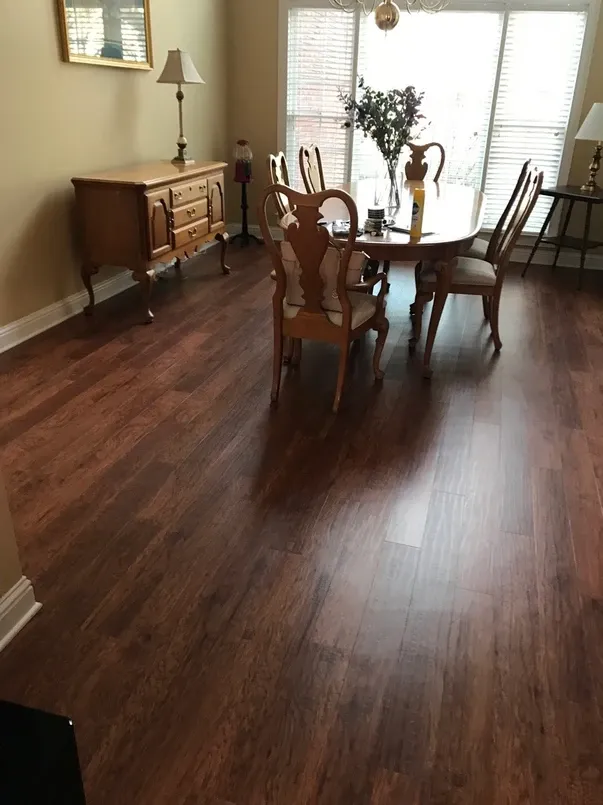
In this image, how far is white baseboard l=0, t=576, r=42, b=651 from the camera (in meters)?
1.83

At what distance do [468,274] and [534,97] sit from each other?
2791mm

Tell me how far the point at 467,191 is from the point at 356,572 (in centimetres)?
342

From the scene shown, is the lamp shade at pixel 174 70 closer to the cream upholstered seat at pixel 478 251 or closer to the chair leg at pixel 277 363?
the cream upholstered seat at pixel 478 251

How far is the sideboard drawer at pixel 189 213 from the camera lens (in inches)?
172

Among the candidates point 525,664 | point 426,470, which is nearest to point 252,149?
point 426,470

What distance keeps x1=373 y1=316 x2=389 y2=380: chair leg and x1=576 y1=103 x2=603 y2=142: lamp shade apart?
9.00 feet

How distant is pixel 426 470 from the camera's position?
2.70m

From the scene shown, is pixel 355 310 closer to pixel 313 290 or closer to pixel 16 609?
pixel 313 290

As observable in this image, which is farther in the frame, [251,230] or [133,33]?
[251,230]

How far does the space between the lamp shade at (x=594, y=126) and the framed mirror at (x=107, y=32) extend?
3218mm

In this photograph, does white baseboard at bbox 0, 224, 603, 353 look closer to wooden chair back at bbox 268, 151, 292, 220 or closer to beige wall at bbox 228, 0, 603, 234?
wooden chair back at bbox 268, 151, 292, 220

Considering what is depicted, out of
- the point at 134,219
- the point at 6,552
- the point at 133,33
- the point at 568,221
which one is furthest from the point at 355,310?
the point at 568,221

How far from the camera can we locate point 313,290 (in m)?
3.02

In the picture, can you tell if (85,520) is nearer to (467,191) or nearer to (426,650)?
(426,650)
